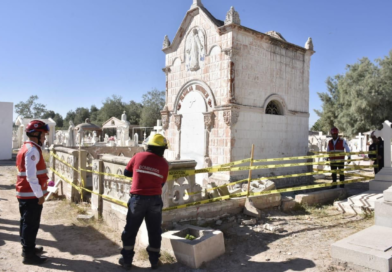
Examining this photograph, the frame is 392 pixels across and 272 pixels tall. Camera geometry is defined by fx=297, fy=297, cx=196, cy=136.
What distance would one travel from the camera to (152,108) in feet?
179

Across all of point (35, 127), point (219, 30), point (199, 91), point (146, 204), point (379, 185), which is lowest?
point (379, 185)

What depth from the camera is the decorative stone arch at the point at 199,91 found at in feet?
33.8

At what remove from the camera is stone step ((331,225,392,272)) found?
3738 millimetres

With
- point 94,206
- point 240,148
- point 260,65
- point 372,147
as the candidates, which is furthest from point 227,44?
point 94,206

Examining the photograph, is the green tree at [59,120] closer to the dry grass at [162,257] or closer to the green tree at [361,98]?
the green tree at [361,98]

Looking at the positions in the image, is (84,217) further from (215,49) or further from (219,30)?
(219,30)

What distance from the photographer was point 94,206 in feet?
22.2

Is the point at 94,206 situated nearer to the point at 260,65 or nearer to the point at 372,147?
the point at 260,65

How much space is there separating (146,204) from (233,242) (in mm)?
1874

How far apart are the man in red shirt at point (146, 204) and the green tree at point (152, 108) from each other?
163ft

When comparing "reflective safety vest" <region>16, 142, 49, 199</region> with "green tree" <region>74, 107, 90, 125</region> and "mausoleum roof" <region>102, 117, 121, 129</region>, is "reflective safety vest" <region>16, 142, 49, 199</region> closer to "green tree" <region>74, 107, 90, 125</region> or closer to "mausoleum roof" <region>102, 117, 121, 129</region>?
"mausoleum roof" <region>102, 117, 121, 129</region>

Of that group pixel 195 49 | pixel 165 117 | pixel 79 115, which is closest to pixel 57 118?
pixel 79 115

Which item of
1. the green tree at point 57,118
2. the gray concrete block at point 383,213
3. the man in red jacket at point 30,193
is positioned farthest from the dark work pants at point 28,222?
the green tree at point 57,118

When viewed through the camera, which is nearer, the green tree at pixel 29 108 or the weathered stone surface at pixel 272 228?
the weathered stone surface at pixel 272 228
